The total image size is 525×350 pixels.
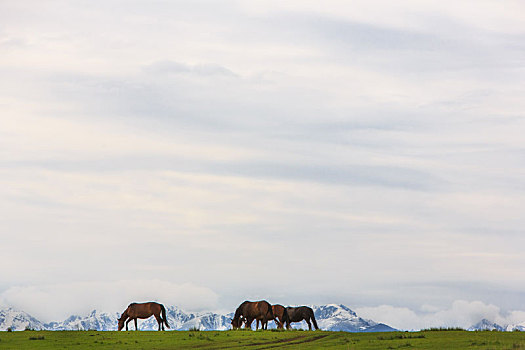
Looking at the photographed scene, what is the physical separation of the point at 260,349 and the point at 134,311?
3057 cm

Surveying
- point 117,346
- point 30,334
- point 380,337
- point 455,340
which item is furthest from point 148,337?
point 455,340

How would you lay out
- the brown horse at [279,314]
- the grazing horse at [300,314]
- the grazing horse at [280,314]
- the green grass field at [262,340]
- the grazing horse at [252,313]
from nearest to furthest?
the green grass field at [262,340] < the grazing horse at [252,313] < the brown horse at [279,314] < the grazing horse at [280,314] < the grazing horse at [300,314]

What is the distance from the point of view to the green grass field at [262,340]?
43969mm

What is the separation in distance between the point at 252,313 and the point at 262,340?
67.1 ft

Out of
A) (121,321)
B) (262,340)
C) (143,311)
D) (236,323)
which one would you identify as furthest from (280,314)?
(262,340)

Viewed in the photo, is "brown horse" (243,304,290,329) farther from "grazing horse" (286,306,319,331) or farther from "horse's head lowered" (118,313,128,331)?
"horse's head lowered" (118,313,128,331)

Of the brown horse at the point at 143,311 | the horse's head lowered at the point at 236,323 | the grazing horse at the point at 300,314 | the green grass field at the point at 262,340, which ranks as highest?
the brown horse at the point at 143,311

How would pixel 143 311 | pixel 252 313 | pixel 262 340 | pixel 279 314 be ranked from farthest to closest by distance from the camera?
1. pixel 279 314
2. pixel 143 311
3. pixel 252 313
4. pixel 262 340

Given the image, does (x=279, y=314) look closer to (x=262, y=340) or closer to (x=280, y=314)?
(x=280, y=314)

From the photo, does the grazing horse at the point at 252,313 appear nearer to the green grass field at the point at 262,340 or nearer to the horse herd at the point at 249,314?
the horse herd at the point at 249,314

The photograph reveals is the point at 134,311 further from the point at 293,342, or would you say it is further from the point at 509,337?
the point at 509,337

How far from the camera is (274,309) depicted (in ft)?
250

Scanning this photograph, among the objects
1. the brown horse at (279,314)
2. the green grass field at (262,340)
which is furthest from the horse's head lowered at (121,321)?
the brown horse at (279,314)

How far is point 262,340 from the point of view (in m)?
51.7
